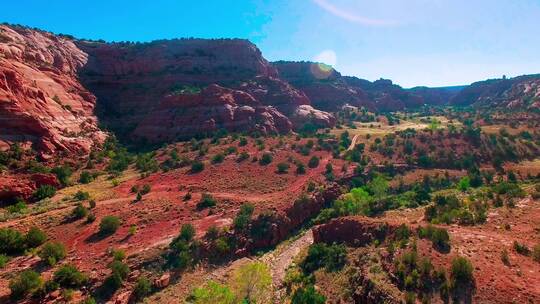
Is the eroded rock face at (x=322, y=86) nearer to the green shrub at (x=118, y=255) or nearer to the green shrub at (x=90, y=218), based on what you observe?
the green shrub at (x=90, y=218)

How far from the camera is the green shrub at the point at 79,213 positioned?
36906mm

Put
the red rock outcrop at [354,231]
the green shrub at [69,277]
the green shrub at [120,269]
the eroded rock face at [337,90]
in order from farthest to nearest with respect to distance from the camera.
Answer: the eroded rock face at [337,90] < the red rock outcrop at [354,231] < the green shrub at [120,269] < the green shrub at [69,277]

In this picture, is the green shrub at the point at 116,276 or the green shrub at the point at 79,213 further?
the green shrub at the point at 79,213

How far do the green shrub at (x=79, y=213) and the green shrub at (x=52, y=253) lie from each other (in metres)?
6.56

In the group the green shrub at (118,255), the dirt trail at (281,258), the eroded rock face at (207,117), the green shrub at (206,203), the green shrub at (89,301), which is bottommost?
the dirt trail at (281,258)

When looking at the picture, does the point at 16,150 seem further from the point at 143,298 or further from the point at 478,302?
the point at 478,302

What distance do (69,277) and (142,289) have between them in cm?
530

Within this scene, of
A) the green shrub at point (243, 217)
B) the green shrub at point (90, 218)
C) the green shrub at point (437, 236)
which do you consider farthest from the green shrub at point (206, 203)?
the green shrub at point (437, 236)

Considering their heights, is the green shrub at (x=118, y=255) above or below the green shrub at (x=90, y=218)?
below

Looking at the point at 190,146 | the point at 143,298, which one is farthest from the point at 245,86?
the point at 143,298

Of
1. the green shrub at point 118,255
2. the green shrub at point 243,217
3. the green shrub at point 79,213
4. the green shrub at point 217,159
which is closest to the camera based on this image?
the green shrub at point 118,255

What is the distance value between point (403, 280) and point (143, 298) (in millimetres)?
18614

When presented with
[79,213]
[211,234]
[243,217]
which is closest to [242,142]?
[243,217]

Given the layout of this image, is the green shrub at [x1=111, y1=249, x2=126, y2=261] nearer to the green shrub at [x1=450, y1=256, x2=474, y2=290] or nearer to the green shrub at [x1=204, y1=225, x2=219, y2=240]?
the green shrub at [x1=204, y1=225, x2=219, y2=240]
